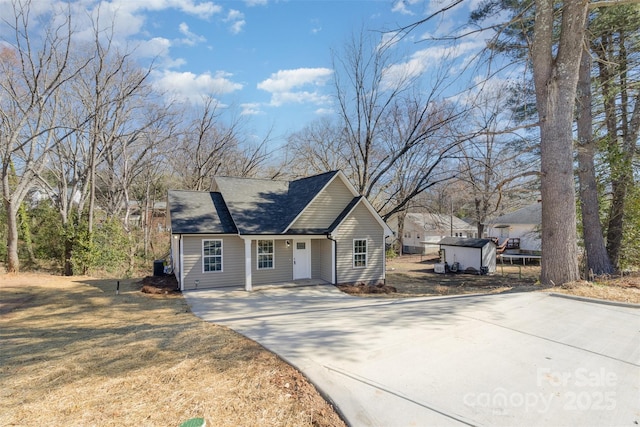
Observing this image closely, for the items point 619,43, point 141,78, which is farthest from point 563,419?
point 141,78

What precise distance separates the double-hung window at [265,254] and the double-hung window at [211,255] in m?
1.60

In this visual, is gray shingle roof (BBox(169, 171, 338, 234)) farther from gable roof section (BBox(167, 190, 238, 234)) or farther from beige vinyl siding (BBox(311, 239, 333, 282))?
beige vinyl siding (BBox(311, 239, 333, 282))

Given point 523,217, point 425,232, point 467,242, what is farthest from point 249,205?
point 523,217

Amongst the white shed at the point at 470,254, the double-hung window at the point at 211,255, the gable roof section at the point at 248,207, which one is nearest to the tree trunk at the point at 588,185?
the gable roof section at the point at 248,207

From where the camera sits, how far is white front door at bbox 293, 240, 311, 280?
1444 centimetres

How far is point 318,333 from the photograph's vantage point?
17.6 feet

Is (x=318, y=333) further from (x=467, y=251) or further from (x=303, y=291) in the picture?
(x=467, y=251)

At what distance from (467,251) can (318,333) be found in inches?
880

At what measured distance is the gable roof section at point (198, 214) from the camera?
41.7 feet

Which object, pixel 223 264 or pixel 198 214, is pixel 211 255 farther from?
pixel 198 214

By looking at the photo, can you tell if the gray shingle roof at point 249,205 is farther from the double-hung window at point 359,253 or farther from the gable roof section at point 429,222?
the gable roof section at point 429,222

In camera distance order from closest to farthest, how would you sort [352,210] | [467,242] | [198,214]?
[198,214] → [352,210] → [467,242]

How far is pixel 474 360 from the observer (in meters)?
4.00

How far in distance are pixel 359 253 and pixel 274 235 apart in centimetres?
401
